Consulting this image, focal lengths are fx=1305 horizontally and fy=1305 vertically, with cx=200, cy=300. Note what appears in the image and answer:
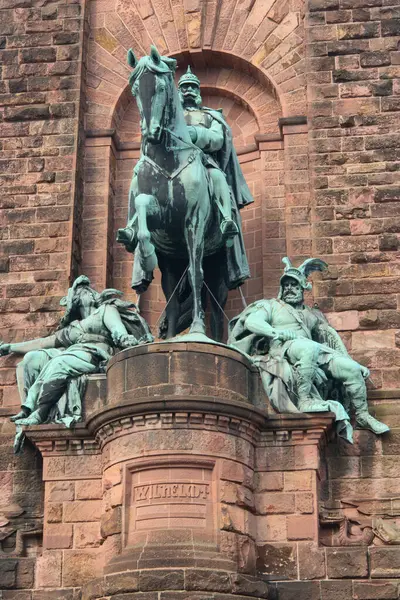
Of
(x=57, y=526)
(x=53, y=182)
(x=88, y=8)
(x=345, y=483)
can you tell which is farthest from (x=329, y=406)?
(x=88, y=8)

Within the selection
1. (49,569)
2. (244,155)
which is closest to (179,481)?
(49,569)

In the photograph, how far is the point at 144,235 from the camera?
14.9 m

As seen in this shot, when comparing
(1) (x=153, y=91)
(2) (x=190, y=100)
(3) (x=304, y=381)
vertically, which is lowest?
(3) (x=304, y=381)

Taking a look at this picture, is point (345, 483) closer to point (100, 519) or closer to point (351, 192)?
point (100, 519)

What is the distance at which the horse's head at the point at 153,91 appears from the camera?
47.9ft

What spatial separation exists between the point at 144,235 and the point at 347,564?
14.1ft

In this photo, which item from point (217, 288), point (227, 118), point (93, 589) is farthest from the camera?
point (227, 118)

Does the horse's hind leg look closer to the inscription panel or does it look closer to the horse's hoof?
the horse's hoof

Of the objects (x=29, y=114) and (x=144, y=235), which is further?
(x=29, y=114)

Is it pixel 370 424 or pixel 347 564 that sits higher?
pixel 370 424

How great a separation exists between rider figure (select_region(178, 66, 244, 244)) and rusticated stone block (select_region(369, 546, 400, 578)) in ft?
13.5

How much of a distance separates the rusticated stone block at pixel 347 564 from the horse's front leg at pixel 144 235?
3892mm

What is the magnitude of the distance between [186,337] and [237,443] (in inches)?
51.8

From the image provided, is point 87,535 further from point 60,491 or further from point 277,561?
point 277,561
